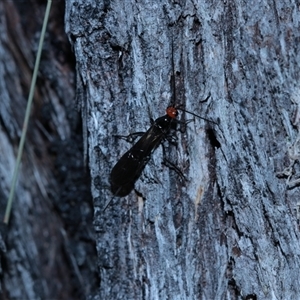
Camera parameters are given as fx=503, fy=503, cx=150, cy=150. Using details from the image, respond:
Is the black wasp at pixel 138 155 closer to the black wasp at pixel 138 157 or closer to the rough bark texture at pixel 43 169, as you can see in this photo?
the black wasp at pixel 138 157

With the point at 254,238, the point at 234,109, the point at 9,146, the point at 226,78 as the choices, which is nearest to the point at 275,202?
the point at 254,238

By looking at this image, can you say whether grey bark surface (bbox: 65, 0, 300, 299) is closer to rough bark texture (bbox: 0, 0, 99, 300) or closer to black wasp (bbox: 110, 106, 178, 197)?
black wasp (bbox: 110, 106, 178, 197)

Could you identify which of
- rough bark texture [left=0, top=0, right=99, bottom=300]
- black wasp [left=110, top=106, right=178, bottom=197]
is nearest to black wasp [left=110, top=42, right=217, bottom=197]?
black wasp [left=110, top=106, right=178, bottom=197]

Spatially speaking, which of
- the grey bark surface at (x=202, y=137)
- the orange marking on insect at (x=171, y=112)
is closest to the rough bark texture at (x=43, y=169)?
the grey bark surface at (x=202, y=137)

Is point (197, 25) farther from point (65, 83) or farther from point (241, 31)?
point (65, 83)

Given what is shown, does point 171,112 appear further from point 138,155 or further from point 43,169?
point 43,169

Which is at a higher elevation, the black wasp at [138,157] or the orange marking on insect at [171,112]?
the orange marking on insect at [171,112]

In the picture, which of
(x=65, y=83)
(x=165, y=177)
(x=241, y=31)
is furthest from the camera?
(x=65, y=83)
